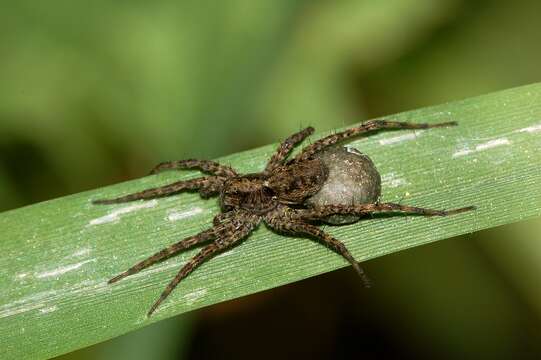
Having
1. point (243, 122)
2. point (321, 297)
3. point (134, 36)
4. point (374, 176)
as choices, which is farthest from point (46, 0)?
point (321, 297)

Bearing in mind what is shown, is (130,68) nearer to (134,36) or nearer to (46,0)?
(134,36)

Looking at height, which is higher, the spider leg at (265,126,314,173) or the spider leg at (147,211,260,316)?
the spider leg at (265,126,314,173)

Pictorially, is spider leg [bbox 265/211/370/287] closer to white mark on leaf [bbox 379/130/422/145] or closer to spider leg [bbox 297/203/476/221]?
spider leg [bbox 297/203/476/221]

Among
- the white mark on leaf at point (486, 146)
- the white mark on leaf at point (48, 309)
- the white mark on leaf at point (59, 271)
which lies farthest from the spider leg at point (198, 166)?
the white mark on leaf at point (486, 146)

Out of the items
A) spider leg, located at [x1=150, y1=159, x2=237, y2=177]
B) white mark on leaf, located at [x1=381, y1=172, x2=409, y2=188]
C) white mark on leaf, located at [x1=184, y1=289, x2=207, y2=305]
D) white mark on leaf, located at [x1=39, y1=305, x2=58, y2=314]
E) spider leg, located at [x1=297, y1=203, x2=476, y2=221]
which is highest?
white mark on leaf, located at [x1=381, y1=172, x2=409, y2=188]

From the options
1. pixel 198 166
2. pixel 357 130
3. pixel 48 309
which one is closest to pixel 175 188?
pixel 198 166

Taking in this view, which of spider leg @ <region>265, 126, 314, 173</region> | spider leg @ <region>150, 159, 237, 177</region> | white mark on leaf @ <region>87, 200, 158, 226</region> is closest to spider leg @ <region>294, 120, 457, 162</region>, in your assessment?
spider leg @ <region>265, 126, 314, 173</region>

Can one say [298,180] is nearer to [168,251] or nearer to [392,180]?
[392,180]
